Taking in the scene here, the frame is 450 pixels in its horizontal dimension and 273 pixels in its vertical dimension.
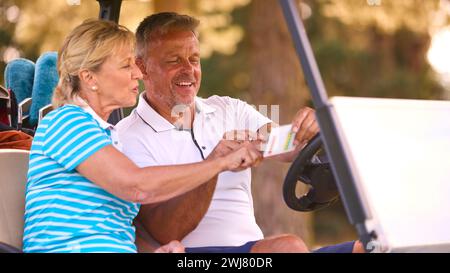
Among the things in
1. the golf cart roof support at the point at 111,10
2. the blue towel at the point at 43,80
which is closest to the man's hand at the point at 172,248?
the blue towel at the point at 43,80

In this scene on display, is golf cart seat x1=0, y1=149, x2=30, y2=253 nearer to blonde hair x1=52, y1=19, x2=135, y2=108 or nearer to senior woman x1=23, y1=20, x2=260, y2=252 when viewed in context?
senior woman x1=23, y1=20, x2=260, y2=252

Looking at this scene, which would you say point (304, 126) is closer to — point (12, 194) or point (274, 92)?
point (12, 194)

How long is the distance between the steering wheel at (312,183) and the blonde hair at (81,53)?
73cm

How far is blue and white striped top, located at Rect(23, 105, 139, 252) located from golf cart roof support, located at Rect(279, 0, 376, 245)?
0.62 m

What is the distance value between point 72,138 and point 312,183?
3.06 ft

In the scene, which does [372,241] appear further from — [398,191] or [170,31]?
[170,31]

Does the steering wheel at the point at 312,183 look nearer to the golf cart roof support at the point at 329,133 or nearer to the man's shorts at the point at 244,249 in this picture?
the man's shorts at the point at 244,249

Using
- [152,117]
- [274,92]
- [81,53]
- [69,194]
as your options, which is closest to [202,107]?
[152,117]

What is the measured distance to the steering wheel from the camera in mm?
3031

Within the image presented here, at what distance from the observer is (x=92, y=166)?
250 centimetres

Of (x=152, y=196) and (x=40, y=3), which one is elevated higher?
(x=40, y=3)

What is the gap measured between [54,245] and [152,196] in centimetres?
33
